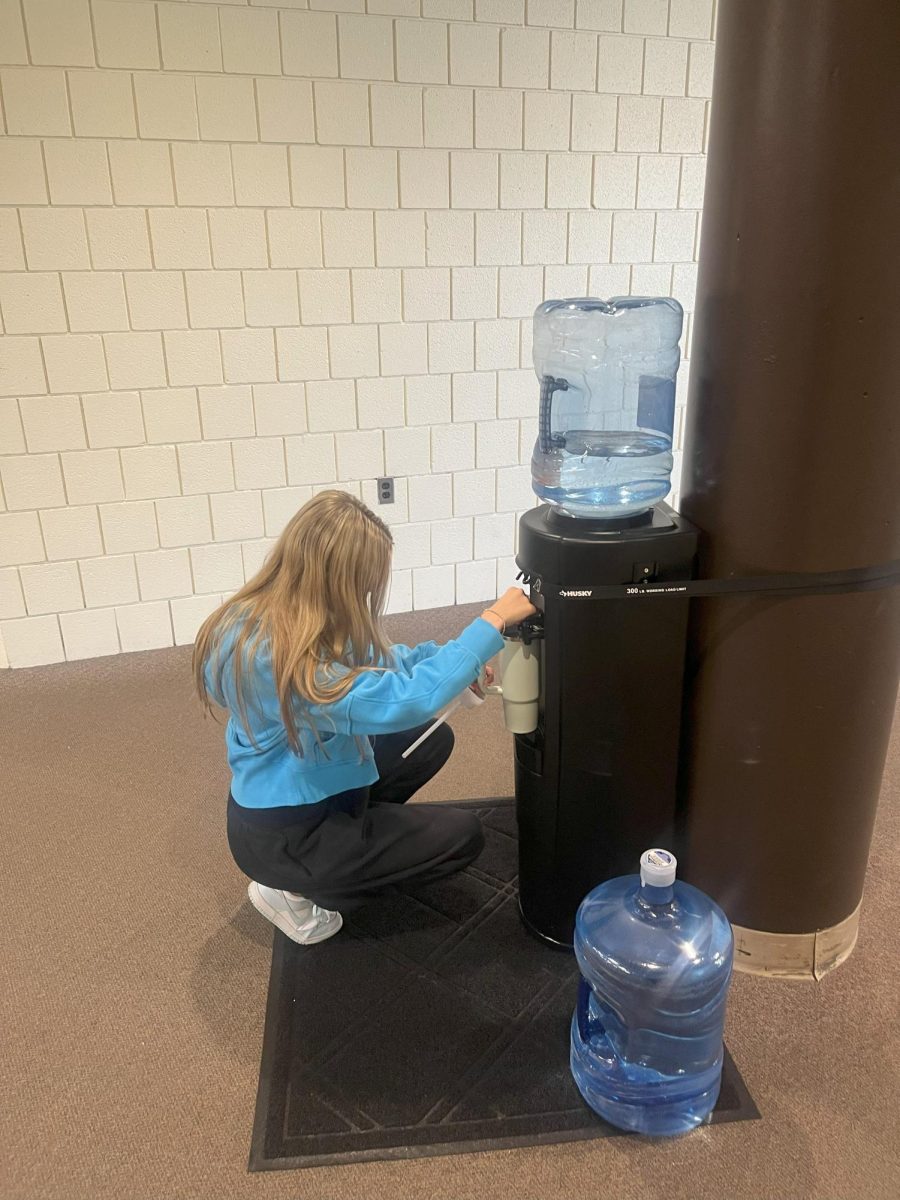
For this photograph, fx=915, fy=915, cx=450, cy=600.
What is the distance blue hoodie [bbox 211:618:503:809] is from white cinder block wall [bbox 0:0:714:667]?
1.74 metres

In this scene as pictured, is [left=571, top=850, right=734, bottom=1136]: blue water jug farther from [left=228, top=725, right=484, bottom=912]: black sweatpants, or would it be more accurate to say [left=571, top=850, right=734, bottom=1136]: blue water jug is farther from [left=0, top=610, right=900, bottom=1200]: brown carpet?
[left=228, top=725, right=484, bottom=912]: black sweatpants

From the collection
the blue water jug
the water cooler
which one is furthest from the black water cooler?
the blue water jug

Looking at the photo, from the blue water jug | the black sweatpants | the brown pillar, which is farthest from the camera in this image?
the black sweatpants

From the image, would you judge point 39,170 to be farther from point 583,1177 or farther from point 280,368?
point 583,1177

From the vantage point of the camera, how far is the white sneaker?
1.95 m

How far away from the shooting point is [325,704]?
1.59 m

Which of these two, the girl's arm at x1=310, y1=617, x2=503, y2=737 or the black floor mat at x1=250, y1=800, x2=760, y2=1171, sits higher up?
the girl's arm at x1=310, y1=617, x2=503, y2=737

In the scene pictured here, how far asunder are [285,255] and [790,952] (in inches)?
105

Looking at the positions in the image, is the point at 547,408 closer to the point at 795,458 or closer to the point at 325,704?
the point at 795,458

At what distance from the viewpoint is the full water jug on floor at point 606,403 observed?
184 centimetres

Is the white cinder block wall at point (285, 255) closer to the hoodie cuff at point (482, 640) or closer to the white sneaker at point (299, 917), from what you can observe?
the white sneaker at point (299, 917)

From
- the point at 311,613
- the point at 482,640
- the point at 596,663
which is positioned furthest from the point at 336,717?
the point at 596,663

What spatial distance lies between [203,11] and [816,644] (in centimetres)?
272

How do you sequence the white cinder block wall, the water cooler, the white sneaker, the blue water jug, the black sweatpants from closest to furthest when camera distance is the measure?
the blue water jug → the water cooler → the black sweatpants → the white sneaker → the white cinder block wall
